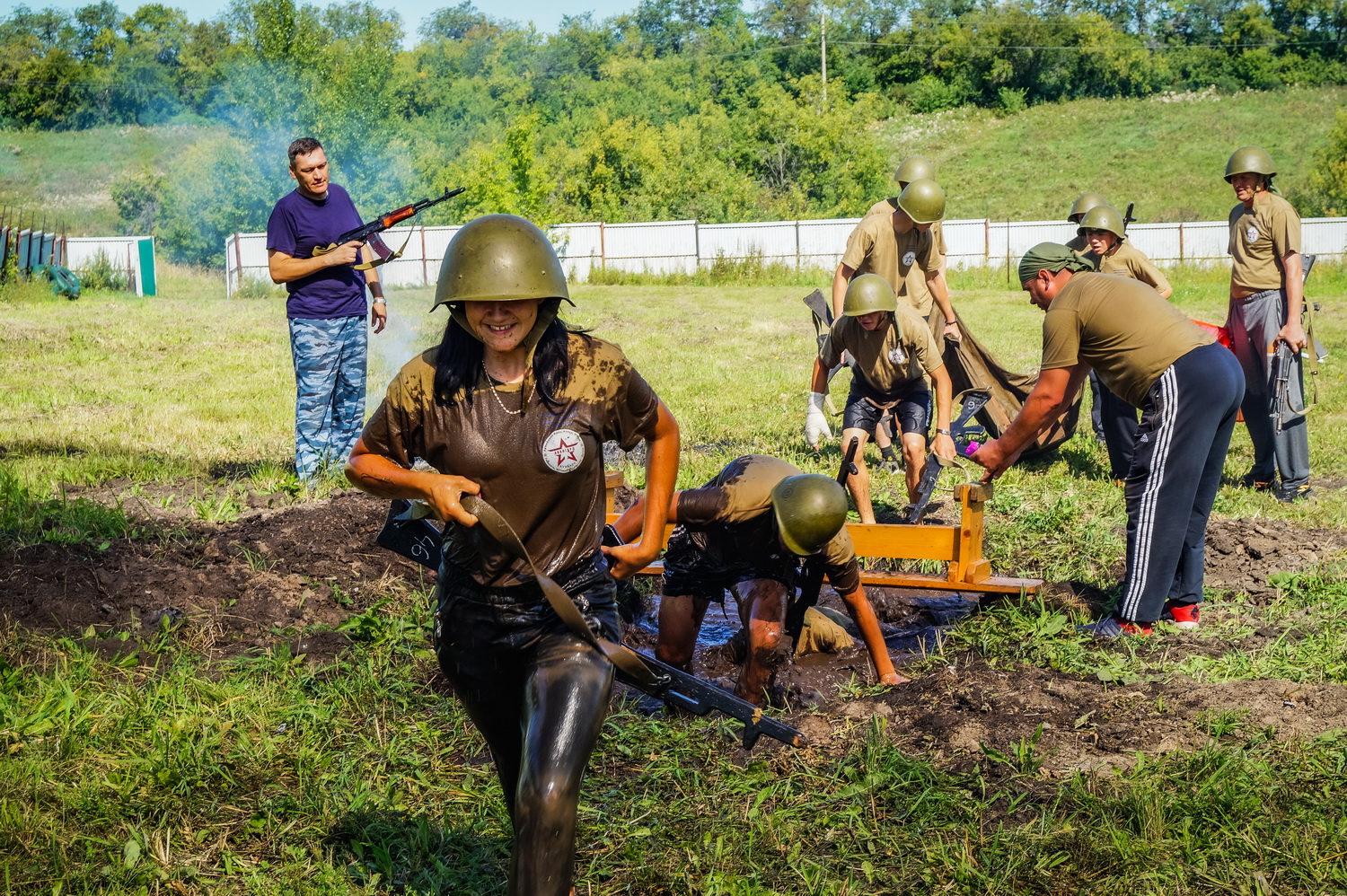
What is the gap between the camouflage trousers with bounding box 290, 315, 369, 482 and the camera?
785 centimetres

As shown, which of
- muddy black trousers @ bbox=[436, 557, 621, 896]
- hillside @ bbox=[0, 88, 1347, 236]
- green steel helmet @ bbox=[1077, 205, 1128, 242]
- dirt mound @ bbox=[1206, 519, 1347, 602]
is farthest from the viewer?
hillside @ bbox=[0, 88, 1347, 236]

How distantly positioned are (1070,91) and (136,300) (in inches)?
2202

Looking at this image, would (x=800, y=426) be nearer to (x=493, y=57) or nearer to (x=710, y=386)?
(x=710, y=386)

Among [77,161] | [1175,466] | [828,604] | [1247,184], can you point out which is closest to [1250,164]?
[1247,184]

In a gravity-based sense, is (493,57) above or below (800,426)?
above

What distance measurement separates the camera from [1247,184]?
8.30m

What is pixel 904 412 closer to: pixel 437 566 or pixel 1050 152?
pixel 437 566

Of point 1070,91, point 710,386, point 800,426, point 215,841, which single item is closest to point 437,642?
point 215,841

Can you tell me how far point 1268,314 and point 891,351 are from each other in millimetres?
3084

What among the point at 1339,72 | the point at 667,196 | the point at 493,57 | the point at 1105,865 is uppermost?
the point at 493,57

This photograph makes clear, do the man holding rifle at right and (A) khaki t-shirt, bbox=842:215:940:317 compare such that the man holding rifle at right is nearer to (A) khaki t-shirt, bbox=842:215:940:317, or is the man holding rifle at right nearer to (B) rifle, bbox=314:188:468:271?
(A) khaki t-shirt, bbox=842:215:940:317

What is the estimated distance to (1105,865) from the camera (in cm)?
A: 356

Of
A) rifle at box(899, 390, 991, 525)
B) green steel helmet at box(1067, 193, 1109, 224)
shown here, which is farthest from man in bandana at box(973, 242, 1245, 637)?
green steel helmet at box(1067, 193, 1109, 224)

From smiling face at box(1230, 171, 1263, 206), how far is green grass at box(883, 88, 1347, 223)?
1461 inches
